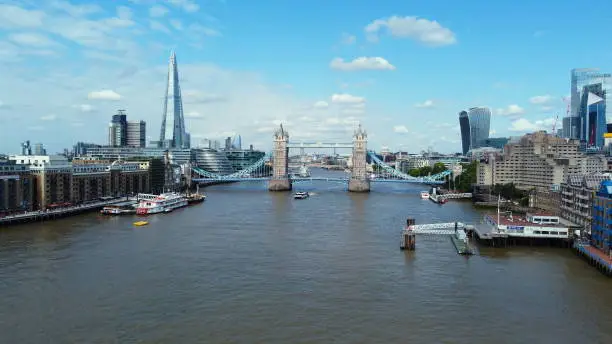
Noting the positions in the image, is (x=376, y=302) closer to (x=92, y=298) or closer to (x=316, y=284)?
(x=316, y=284)

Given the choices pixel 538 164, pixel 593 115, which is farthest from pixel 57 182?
pixel 593 115

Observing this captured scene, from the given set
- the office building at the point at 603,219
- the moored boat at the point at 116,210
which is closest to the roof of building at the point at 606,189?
the office building at the point at 603,219

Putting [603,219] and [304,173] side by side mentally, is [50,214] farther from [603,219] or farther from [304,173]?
[304,173]

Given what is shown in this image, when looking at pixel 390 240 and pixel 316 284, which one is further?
pixel 390 240

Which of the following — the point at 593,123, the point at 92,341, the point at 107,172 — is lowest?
the point at 92,341

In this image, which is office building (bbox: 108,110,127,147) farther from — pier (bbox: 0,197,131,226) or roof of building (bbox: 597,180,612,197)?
roof of building (bbox: 597,180,612,197)

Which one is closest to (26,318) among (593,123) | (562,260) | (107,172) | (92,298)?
(92,298)

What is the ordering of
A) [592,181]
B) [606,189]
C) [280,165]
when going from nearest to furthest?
1. [606,189]
2. [592,181]
3. [280,165]
